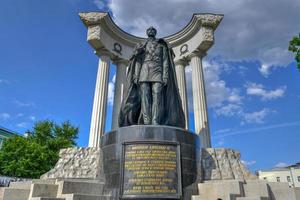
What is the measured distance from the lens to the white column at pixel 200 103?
18.4 m

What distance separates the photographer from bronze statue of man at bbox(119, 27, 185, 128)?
353 inches

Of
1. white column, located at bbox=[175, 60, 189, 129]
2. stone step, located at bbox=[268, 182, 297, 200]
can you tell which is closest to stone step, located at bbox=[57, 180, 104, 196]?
stone step, located at bbox=[268, 182, 297, 200]

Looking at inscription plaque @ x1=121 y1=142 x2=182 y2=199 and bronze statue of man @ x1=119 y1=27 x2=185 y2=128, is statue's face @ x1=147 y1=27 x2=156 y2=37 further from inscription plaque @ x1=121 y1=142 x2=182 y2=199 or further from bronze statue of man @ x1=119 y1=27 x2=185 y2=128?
inscription plaque @ x1=121 y1=142 x2=182 y2=199

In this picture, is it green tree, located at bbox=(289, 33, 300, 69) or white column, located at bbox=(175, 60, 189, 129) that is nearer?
green tree, located at bbox=(289, 33, 300, 69)

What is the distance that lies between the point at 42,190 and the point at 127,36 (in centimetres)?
1897

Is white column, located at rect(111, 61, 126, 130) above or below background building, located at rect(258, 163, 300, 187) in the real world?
above

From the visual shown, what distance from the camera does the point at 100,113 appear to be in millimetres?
18969

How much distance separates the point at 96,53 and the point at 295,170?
203 feet

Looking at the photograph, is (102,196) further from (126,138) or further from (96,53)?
(96,53)

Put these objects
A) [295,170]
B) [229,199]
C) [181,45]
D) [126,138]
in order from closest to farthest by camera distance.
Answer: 1. [229,199]
2. [126,138]
3. [181,45]
4. [295,170]

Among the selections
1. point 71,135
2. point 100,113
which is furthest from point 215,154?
point 71,135

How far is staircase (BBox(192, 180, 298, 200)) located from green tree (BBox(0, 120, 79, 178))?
84.6 ft

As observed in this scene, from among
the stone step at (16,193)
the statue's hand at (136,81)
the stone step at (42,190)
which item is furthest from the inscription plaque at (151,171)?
the stone step at (16,193)

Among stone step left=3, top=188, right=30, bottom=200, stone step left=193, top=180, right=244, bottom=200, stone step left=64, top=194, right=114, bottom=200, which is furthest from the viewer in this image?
stone step left=3, top=188, right=30, bottom=200
